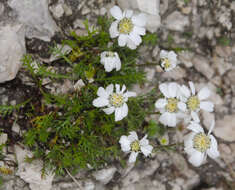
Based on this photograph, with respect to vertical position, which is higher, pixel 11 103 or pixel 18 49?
pixel 18 49

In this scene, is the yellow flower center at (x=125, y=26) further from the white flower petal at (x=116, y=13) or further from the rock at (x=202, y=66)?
the rock at (x=202, y=66)

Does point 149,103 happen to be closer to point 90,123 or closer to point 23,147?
point 90,123

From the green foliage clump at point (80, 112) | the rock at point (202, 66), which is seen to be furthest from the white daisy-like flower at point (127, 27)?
the rock at point (202, 66)

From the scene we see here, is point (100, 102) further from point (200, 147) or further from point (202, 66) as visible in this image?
point (202, 66)

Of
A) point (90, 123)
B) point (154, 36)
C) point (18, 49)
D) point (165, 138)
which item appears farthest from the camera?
point (165, 138)

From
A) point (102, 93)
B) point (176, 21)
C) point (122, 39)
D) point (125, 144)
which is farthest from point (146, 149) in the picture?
point (176, 21)

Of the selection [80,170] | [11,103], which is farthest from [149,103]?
[11,103]

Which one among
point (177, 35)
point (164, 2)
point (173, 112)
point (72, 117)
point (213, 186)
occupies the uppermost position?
point (164, 2)
